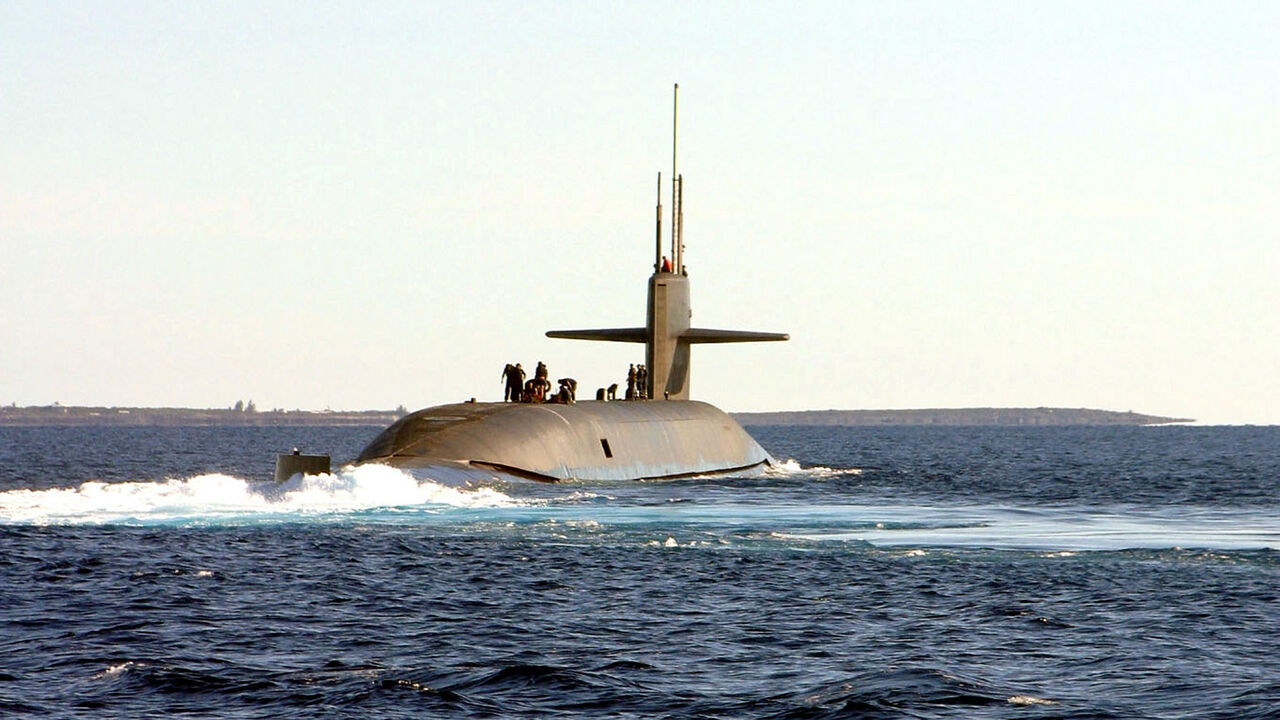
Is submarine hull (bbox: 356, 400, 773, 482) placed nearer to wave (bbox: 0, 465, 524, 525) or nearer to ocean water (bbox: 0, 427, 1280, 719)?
wave (bbox: 0, 465, 524, 525)

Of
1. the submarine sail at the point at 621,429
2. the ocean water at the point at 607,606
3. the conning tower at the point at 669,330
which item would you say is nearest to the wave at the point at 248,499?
the ocean water at the point at 607,606

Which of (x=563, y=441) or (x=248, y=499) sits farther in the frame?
(x=563, y=441)

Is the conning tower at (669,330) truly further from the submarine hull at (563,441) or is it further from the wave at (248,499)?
the wave at (248,499)

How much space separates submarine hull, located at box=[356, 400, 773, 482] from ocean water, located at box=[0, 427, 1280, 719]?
2.88 meters

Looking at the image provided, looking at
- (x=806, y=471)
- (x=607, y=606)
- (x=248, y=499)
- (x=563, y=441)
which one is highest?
(x=563, y=441)

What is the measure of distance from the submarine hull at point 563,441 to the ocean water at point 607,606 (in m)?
2.88

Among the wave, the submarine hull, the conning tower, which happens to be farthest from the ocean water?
the conning tower

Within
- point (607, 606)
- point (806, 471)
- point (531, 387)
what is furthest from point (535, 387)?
point (607, 606)

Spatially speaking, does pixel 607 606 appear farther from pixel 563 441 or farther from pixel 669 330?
pixel 669 330

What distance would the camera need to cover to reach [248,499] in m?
34.9

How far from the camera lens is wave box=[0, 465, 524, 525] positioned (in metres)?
32.3

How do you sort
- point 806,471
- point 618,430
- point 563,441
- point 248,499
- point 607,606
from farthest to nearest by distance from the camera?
point 806,471, point 618,430, point 563,441, point 248,499, point 607,606

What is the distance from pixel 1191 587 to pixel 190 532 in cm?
1699

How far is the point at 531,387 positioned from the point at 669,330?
703 centimetres
